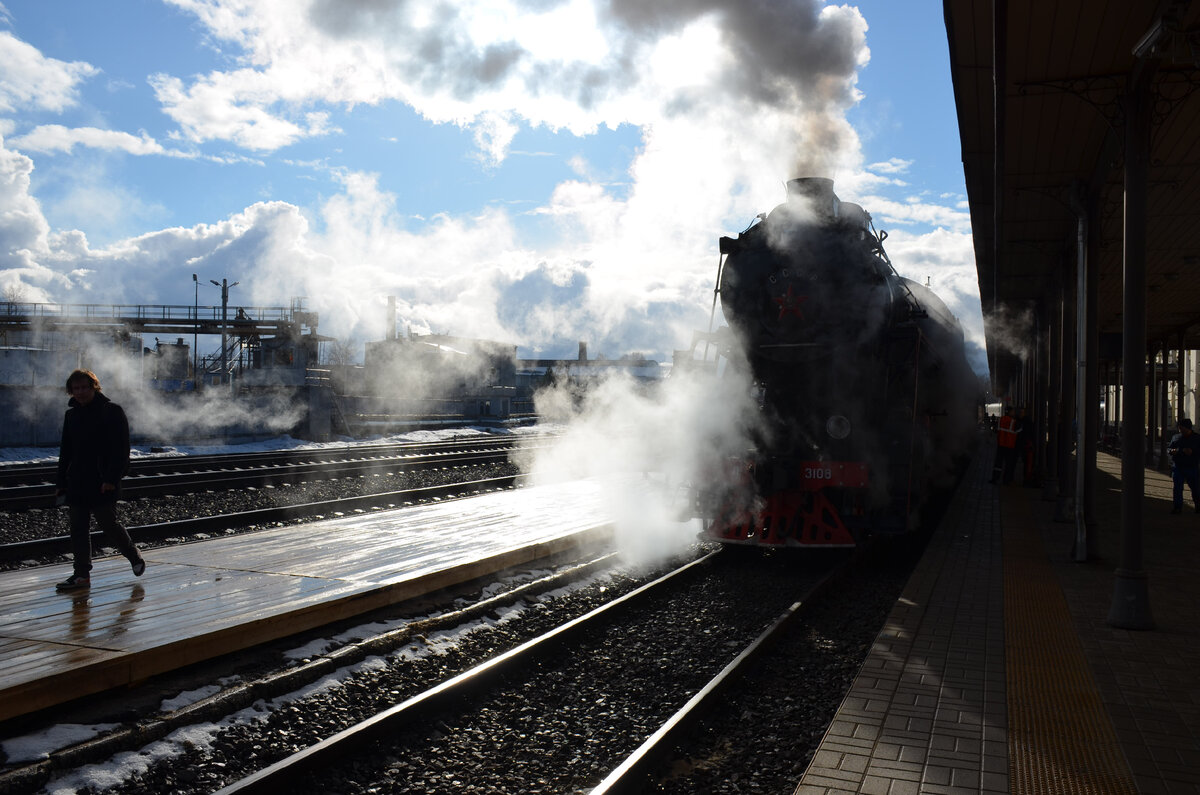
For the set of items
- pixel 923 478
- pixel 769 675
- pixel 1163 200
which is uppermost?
pixel 1163 200

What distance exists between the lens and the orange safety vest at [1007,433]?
55.2 ft

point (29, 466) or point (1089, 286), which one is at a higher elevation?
point (1089, 286)

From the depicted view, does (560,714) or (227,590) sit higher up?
(227,590)

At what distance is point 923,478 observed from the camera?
29.8 feet

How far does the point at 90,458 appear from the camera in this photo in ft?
18.8

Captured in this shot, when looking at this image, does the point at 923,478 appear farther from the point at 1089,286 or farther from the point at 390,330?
the point at 390,330

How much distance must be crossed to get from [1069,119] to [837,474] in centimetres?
382

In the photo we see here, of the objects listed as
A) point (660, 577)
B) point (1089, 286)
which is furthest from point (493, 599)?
point (1089, 286)

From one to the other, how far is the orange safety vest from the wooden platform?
35.8 ft

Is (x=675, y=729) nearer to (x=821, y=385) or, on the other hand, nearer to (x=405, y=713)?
(x=405, y=713)

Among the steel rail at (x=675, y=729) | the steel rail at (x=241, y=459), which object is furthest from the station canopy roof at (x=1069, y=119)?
the steel rail at (x=241, y=459)

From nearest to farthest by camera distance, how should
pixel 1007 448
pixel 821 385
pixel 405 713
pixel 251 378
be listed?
1. pixel 405 713
2. pixel 821 385
3. pixel 1007 448
4. pixel 251 378

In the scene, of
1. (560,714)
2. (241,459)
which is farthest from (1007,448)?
(241,459)

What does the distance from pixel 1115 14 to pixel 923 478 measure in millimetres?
5017
